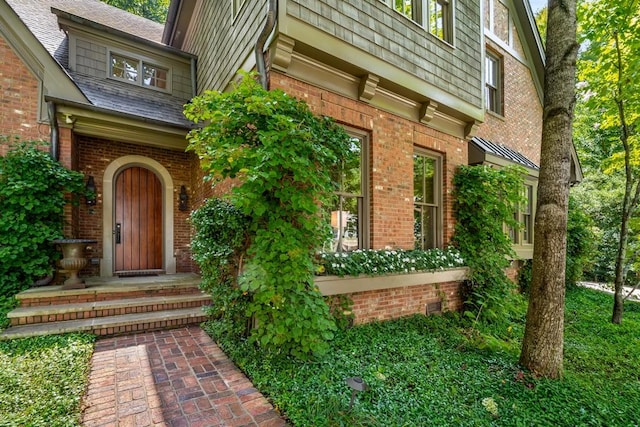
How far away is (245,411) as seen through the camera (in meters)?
2.48

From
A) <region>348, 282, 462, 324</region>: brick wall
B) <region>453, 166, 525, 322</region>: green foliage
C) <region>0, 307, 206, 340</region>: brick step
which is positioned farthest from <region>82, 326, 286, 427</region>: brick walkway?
<region>453, 166, 525, 322</region>: green foliage

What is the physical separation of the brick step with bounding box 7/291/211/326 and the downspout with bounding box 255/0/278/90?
352cm

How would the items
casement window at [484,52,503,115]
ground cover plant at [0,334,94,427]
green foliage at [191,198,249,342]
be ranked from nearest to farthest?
ground cover plant at [0,334,94,427] < green foliage at [191,198,249,342] < casement window at [484,52,503,115]

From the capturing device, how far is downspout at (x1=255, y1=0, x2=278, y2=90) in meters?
3.43

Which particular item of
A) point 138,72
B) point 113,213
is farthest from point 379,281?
point 138,72

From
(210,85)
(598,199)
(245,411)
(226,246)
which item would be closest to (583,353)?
(245,411)

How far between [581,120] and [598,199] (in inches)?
196

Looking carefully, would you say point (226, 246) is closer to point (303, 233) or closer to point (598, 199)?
point (303, 233)

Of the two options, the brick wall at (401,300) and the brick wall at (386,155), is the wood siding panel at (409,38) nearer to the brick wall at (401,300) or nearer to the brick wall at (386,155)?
the brick wall at (386,155)

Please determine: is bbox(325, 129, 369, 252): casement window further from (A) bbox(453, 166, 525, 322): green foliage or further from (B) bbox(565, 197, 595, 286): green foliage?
(B) bbox(565, 197, 595, 286): green foliage

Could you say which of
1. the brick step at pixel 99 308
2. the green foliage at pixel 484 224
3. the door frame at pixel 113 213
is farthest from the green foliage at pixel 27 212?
the green foliage at pixel 484 224

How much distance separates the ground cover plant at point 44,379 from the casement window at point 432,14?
20.8 feet

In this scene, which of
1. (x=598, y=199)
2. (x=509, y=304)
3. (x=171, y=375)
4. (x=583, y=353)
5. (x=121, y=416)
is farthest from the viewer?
(x=598, y=199)

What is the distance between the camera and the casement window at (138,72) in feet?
21.7
